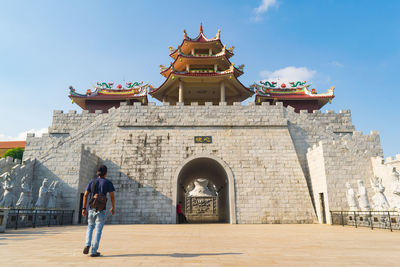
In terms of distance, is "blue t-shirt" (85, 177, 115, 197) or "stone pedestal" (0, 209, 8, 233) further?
"stone pedestal" (0, 209, 8, 233)

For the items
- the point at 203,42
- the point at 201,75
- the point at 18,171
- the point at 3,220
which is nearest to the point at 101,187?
the point at 3,220

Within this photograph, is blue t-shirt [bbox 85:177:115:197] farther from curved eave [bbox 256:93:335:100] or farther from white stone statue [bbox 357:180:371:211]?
curved eave [bbox 256:93:335:100]

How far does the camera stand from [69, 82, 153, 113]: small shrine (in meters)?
26.9

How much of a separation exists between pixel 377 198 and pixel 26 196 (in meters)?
16.8

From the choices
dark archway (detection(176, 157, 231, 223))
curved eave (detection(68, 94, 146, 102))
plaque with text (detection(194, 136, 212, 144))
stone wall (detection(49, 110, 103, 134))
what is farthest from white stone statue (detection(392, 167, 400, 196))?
curved eave (detection(68, 94, 146, 102))

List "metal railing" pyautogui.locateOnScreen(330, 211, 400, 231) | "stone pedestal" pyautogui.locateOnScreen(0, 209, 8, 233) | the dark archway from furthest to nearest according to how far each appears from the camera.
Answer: the dark archway → "metal railing" pyautogui.locateOnScreen(330, 211, 400, 231) → "stone pedestal" pyautogui.locateOnScreen(0, 209, 8, 233)

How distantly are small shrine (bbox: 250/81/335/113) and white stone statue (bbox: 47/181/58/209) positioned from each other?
65.2 feet

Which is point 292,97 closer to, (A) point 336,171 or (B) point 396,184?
(A) point 336,171

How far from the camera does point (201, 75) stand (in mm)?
23266

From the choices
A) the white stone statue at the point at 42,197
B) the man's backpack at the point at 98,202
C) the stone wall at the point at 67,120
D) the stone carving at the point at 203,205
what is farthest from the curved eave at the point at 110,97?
the man's backpack at the point at 98,202

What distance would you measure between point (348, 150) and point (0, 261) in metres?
16.1

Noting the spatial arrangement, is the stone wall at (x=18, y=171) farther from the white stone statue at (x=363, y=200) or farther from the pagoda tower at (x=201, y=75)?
the white stone statue at (x=363, y=200)

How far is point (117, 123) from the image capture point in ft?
58.9

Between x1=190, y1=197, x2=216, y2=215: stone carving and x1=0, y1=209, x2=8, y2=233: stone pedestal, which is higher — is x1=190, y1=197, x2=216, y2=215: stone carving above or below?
below
